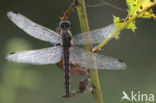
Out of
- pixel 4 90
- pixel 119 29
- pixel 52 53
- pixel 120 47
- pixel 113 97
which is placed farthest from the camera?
pixel 120 47

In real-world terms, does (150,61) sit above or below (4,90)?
above

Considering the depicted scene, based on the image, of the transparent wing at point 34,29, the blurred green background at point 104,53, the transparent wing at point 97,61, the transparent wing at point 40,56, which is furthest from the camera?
the blurred green background at point 104,53

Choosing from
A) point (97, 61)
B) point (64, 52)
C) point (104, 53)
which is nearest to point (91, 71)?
point (97, 61)

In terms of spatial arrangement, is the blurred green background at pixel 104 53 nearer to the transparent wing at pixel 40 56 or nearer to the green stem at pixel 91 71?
the transparent wing at pixel 40 56

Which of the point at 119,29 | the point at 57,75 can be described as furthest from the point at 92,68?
the point at 57,75

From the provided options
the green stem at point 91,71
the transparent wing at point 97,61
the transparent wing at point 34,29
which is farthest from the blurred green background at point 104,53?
the green stem at point 91,71

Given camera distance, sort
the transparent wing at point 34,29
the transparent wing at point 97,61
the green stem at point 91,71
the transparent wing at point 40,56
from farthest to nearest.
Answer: the transparent wing at point 34,29 → the transparent wing at point 40,56 → the transparent wing at point 97,61 → the green stem at point 91,71

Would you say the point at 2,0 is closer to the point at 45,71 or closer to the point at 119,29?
the point at 45,71

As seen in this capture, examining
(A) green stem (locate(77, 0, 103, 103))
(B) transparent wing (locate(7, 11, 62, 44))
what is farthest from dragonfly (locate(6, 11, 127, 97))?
(A) green stem (locate(77, 0, 103, 103))

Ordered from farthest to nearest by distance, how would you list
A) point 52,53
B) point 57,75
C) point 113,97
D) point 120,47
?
point 120,47
point 57,75
point 113,97
point 52,53
